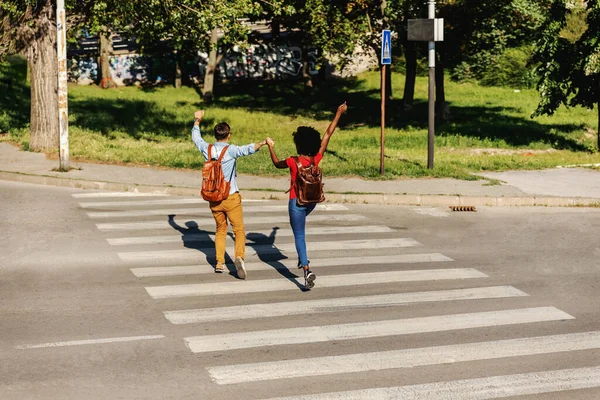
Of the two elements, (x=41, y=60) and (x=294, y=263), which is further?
(x=41, y=60)

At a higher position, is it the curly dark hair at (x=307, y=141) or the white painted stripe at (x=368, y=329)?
the curly dark hair at (x=307, y=141)

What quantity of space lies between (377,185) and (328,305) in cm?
815

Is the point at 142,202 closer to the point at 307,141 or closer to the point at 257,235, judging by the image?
the point at 257,235

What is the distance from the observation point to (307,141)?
10.8 metres

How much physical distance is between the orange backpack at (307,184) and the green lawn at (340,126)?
334 inches

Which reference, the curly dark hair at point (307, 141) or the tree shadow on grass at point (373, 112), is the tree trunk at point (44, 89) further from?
the curly dark hair at point (307, 141)

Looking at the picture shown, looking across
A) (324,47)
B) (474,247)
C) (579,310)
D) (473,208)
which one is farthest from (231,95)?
(579,310)

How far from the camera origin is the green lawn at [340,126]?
21.5 meters

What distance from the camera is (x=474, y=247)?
13500 millimetres

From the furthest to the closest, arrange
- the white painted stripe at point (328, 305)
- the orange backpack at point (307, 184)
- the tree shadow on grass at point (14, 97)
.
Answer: the tree shadow on grass at point (14, 97) → the orange backpack at point (307, 184) → the white painted stripe at point (328, 305)

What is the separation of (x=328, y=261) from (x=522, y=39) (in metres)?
34.2

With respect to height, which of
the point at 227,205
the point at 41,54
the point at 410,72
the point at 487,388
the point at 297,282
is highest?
the point at 410,72

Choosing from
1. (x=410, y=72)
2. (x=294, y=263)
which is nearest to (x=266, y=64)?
(x=410, y=72)

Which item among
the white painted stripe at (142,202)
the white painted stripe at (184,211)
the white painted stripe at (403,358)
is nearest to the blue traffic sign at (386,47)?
the white painted stripe at (184,211)
